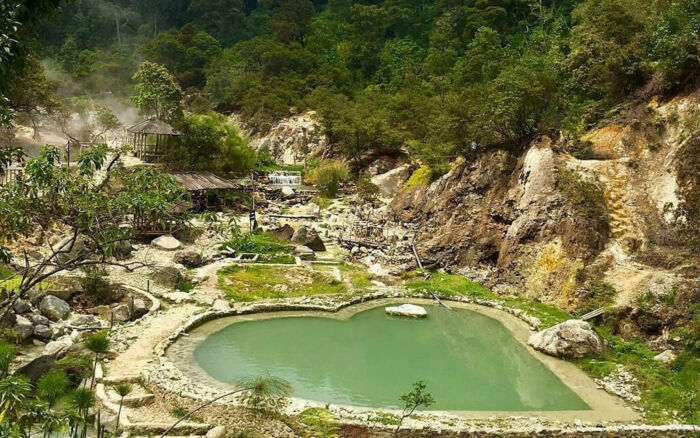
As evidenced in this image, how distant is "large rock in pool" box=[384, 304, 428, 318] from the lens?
64.6 ft

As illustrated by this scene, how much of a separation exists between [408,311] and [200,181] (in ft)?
54.8

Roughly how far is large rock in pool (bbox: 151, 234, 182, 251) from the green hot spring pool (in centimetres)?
864

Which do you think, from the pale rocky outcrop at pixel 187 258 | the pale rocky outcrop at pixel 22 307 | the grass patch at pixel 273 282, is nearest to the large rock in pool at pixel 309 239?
the grass patch at pixel 273 282

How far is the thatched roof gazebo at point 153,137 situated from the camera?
36.2 meters

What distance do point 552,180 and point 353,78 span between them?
4283 cm

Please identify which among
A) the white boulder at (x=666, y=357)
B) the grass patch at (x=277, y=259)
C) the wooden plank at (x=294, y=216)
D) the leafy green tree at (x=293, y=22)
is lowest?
the white boulder at (x=666, y=357)

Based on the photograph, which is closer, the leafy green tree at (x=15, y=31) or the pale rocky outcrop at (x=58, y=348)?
the leafy green tree at (x=15, y=31)

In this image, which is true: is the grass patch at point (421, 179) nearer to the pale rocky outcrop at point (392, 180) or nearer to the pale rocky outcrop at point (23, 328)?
the pale rocky outcrop at point (392, 180)

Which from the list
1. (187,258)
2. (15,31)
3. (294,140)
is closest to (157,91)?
(294,140)

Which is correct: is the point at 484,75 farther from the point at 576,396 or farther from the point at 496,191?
the point at 576,396

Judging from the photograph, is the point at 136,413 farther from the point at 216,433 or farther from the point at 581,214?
the point at 581,214

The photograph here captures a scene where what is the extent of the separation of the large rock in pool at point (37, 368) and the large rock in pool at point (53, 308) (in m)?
4.27

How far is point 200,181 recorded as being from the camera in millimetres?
31906

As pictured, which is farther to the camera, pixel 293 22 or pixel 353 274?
pixel 293 22
